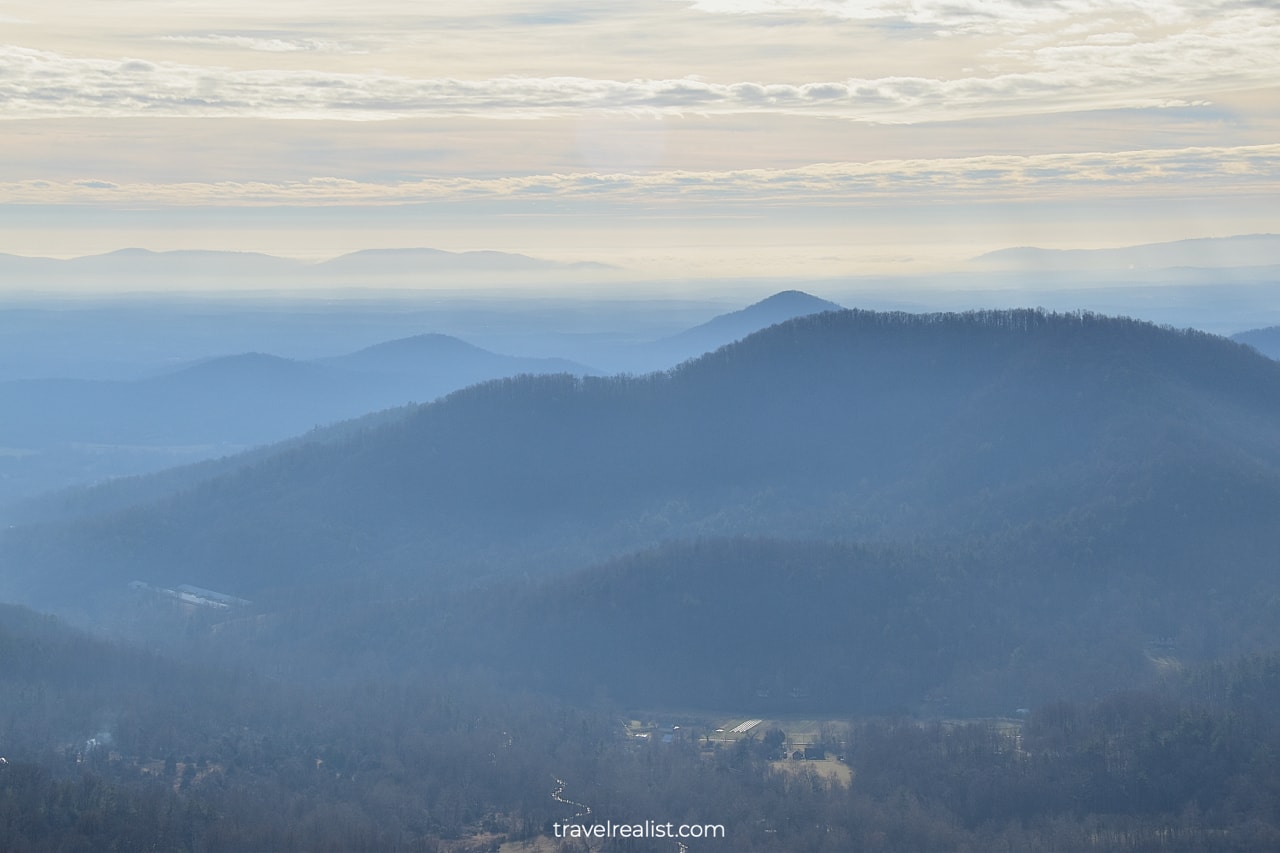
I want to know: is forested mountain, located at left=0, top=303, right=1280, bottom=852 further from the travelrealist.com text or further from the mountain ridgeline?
the travelrealist.com text

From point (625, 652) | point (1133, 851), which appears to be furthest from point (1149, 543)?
point (1133, 851)

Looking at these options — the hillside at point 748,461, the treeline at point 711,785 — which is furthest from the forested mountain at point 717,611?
the hillside at point 748,461

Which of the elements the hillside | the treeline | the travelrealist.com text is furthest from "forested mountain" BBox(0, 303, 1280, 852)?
the travelrealist.com text

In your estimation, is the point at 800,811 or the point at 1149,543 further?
the point at 1149,543

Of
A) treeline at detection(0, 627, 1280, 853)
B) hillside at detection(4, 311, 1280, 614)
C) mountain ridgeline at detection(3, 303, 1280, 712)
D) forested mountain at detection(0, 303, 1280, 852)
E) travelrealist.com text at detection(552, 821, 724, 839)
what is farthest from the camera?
hillside at detection(4, 311, 1280, 614)

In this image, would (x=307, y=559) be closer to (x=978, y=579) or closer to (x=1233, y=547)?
(x=978, y=579)

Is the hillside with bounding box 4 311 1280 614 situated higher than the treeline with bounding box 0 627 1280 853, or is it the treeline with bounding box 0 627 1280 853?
the hillside with bounding box 4 311 1280 614

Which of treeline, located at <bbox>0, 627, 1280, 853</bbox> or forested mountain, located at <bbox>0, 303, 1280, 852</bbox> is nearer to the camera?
treeline, located at <bbox>0, 627, 1280, 853</bbox>
